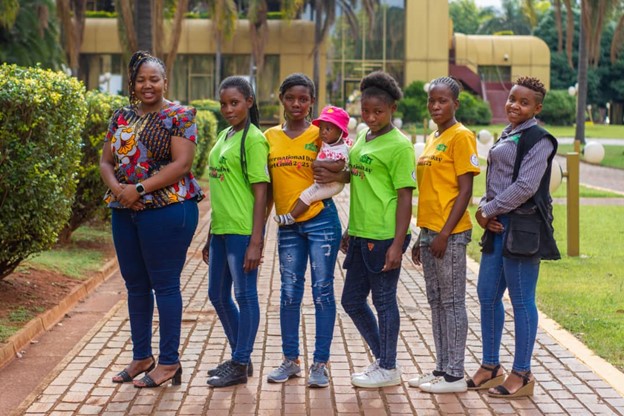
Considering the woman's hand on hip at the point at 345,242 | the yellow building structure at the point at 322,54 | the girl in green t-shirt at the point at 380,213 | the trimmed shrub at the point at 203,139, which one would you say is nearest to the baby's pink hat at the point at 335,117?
the girl in green t-shirt at the point at 380,213

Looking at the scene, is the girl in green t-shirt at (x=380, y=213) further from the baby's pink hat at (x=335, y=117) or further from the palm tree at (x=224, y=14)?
the palm tree at (x=224, y=14)

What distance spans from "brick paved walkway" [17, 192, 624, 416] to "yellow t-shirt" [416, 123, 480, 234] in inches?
40.0

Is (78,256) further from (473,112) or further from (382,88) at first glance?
(473,112)

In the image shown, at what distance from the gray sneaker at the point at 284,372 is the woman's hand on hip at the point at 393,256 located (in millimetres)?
894

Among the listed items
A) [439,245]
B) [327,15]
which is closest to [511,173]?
[439,245]

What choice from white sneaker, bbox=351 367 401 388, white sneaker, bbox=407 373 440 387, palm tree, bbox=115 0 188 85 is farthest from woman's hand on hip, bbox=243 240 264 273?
palm tree, bbox=115 0 188 85

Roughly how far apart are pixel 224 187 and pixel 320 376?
124 centimetres

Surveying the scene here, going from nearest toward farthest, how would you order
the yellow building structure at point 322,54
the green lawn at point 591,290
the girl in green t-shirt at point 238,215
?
the girl in green t-shirt at point 238,215, the green lawn at point 591,290, the yellow building structure at point 322,54

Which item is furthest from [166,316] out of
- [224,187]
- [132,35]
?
[132,35]

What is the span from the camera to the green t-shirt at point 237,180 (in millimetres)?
5930

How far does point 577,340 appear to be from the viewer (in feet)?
24.2

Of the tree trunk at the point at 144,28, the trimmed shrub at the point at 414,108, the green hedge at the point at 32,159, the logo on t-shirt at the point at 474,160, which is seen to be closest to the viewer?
the logo on t-shirt at the point at 474,160

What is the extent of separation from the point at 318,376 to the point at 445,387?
74 cm

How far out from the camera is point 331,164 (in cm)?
589
